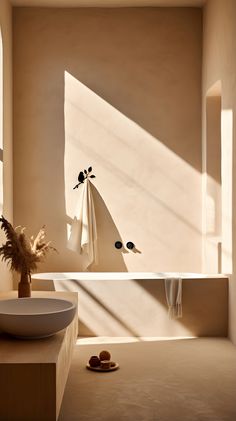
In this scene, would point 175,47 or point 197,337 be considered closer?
point 197,337

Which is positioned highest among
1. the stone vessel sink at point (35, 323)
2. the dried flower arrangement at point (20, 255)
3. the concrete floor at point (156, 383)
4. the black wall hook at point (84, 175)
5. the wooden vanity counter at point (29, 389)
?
the black wall hook at point (84, 175)

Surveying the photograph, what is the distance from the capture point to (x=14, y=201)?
18.6 feet

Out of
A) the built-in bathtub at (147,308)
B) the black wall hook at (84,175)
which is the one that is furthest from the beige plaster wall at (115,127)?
the built-in bathtub at (147,308)

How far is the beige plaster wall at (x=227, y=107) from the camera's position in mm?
4609

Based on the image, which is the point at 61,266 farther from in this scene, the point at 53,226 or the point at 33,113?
the point at 33,113

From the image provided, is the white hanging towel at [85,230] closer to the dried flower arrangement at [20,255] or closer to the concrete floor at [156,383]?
the concrete floor at [156,383]

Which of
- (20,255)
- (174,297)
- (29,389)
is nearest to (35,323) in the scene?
(29,389)

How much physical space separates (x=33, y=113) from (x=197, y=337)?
272 cm

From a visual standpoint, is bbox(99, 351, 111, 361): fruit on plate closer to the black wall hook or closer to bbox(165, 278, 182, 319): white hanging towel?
bbox(165, 278, 182, 319): white hanging towel

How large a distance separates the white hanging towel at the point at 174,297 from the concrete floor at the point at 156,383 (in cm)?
27

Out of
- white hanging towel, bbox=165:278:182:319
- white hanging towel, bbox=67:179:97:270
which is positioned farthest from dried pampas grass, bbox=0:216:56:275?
white hanging towel, bbox=67:179:97:270

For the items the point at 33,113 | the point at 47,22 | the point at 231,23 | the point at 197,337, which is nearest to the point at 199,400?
the point at 197,337

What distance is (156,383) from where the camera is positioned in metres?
3.58

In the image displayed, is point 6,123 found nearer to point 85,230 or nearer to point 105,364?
point 85,230
